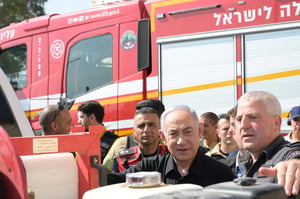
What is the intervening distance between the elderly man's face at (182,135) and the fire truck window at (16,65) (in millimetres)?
6295

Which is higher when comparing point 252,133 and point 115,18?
point 115,18

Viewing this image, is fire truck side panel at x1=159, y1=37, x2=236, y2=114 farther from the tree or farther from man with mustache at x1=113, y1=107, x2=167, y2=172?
the tree

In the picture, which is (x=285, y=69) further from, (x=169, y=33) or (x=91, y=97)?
(x=91, y=97)

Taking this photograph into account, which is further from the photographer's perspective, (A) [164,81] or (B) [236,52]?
(A) [164,81]

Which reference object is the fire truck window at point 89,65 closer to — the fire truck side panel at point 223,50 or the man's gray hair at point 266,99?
the fire truck side panel at point 223,50

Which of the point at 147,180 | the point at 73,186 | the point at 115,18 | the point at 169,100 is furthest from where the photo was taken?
the point at 115,18

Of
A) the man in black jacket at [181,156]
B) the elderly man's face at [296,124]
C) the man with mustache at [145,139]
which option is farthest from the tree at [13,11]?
the man in black jacket at [181,156]

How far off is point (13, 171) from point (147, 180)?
0.37m

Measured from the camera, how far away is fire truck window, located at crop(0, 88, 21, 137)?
3.28m

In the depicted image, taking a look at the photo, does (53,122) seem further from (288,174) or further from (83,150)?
(288,174)

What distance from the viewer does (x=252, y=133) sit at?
8.16 ft

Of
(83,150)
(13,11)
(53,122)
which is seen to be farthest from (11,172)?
(13,11)

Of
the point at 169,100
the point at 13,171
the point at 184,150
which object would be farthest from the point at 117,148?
the point at 13,171

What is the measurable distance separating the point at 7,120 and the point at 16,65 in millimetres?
5502
